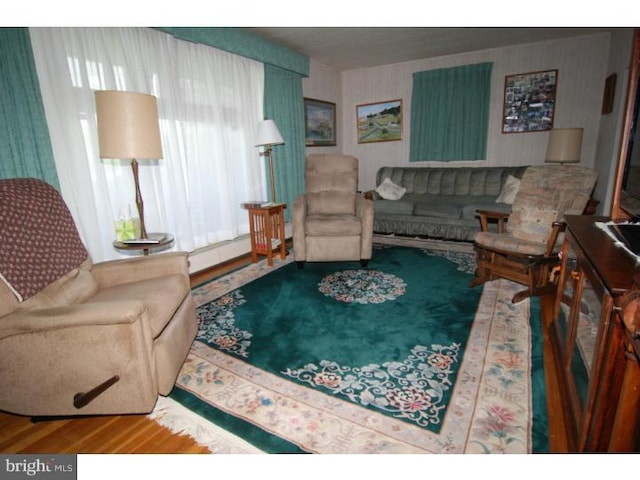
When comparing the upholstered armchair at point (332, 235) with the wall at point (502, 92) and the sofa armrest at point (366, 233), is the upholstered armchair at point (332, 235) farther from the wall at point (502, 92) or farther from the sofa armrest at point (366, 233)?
the wall at point (502, 92)

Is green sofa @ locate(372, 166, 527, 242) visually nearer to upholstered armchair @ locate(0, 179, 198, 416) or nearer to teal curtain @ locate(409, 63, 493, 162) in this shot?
teal curtain @ locate(409, 63, 493, 162)

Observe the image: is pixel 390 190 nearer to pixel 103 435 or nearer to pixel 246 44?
pixel 246 44

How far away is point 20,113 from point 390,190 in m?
3.83

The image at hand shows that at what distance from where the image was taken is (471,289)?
2.75 meters

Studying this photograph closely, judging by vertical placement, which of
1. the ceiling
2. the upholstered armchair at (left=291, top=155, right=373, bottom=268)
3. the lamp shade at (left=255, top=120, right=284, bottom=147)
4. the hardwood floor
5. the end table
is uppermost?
the ceiling

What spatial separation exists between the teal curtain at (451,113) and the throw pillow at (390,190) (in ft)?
2.44

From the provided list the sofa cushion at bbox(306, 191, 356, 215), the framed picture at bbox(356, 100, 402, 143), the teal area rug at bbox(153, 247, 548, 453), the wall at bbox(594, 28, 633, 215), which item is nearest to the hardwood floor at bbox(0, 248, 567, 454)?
the teal area rug at bbox(153, 247, 548, 453)

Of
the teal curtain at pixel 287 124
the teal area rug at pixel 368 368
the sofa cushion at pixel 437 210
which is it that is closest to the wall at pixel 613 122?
the sofa cushion at pixel 437 210

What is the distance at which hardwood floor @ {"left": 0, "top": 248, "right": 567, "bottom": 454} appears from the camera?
4.38ft

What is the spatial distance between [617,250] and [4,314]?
2379 mm

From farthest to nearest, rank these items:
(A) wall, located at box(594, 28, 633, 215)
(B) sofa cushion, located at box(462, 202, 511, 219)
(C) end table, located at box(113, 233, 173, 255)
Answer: (B) sofa cushion, located at box(462, 202, 511, 219)
(A) wall, located at box(594, 28, 633, 215)
(C) end table, located at box(113, 233, 173, 255)

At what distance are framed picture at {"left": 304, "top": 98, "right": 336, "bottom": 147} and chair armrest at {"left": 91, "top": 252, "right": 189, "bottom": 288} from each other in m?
3.26

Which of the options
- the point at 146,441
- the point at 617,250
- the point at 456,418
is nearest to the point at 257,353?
the point at 146,441

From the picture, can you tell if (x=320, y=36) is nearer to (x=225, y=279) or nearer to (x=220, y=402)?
(x=225, y=279)
